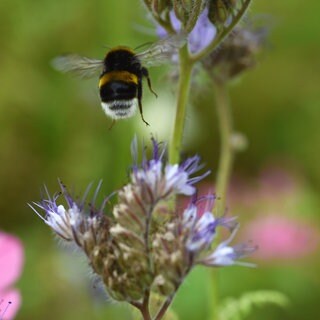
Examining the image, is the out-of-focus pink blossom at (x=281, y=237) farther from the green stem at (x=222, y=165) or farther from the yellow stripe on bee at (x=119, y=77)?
the yellow stripe on bee at (x=119, y=77)

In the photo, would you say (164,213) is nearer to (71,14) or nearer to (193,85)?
(193,85)

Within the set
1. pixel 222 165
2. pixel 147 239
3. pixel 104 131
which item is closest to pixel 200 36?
pixel 222 165

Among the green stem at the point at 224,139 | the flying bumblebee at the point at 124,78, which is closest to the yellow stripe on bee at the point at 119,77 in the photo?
the flying bumblebee at the point at 124,78

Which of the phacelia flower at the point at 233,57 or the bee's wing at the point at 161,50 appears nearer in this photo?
the bee's wing at the point at 161,50

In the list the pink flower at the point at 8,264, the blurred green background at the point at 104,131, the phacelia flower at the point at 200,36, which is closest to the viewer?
the phacelia flower at the point at 200,36

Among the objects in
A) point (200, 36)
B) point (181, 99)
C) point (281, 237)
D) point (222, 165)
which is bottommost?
point (281, 237)

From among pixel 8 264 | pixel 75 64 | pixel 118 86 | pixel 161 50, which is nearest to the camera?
pixel 161 50

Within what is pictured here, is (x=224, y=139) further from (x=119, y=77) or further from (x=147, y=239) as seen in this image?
(x=147, y=239)
